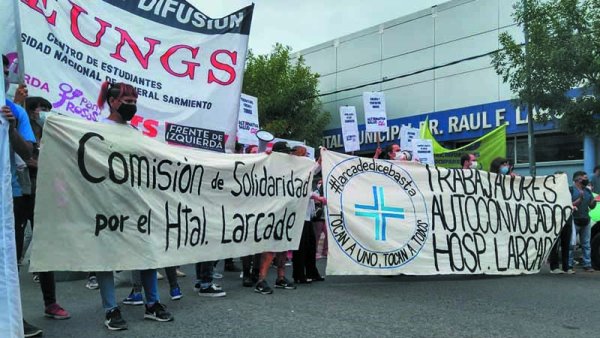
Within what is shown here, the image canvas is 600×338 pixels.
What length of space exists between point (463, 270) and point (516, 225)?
1.23m

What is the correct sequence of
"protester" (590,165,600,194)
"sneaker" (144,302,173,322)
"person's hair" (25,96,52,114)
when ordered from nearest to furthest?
"sneaker" (144,302,173,322), "person's hair" (25,96,52,114), "protester" (590,165,600,194)

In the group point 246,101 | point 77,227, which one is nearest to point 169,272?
point 77,227

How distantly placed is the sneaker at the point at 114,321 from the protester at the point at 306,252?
2.97m

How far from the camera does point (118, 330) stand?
168 inches

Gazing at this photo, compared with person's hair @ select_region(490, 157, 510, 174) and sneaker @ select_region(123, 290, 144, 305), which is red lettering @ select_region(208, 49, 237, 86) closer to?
sneaker @ select_region(123, 290, 144, 305)

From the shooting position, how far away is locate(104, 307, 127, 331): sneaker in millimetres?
4262

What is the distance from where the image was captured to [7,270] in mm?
3086

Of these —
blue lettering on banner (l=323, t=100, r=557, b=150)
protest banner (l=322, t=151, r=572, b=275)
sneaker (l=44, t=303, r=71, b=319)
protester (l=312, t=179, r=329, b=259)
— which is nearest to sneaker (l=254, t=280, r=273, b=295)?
protest banner (l=322, t=151, r=572, b=275)

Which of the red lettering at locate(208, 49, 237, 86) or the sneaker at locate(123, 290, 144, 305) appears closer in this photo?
the sneaker at locate(123, 290, 144, 305)

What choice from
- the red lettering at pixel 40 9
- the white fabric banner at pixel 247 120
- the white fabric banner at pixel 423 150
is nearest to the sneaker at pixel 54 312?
the red lettering at pixel 40 9

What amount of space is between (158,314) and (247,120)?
738 centimetres

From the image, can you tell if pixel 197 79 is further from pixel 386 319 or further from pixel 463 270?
pixel 463 270

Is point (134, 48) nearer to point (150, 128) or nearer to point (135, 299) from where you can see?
point (150, 128)

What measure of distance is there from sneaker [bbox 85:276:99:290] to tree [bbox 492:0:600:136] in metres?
8.75
